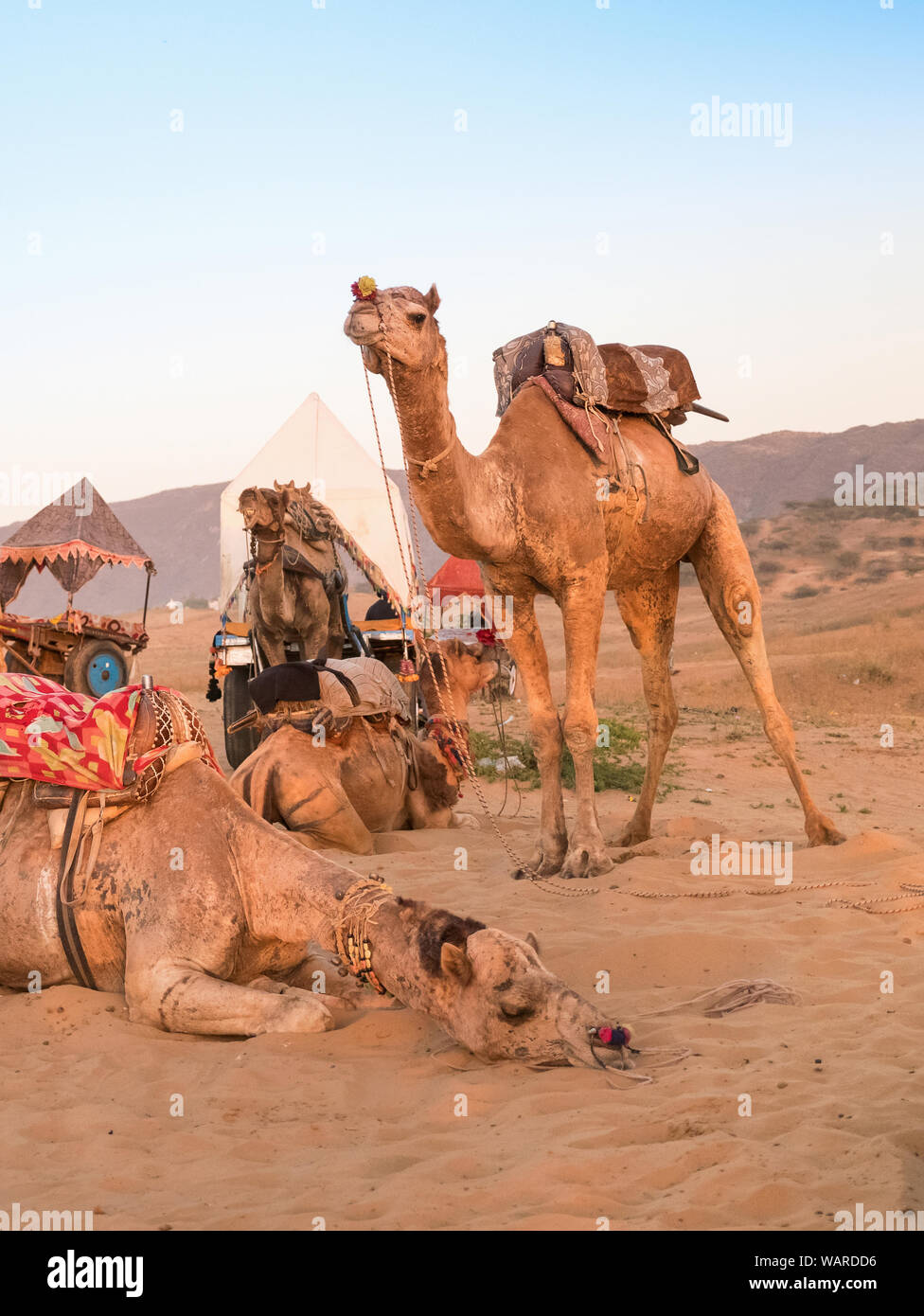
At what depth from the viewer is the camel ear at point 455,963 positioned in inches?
137

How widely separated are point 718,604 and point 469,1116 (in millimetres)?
5355

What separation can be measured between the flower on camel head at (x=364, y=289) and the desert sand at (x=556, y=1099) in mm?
2965

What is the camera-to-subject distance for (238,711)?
1252 cm

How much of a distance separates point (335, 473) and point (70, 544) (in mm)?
5018

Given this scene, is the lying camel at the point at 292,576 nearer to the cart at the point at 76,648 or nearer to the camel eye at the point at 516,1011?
the cart at the point at 76,648

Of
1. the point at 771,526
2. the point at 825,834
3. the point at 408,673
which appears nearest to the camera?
the point at 825,834

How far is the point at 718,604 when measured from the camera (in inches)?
315

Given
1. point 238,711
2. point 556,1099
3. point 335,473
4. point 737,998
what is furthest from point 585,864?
point 335,473

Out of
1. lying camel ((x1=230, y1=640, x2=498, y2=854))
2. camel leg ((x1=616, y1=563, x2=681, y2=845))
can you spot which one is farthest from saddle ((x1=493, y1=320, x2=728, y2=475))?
lying camel ((x1=230, y1=640, x2=498, y2=854))

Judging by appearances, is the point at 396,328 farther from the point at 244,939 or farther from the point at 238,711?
the point at 238,711

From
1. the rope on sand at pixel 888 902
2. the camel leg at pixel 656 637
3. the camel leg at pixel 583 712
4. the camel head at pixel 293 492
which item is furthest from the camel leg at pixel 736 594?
the camel head at pixel 293 492
